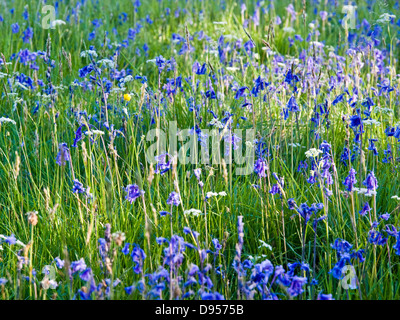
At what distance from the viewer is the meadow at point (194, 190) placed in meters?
1.75

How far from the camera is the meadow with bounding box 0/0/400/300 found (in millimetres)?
1754

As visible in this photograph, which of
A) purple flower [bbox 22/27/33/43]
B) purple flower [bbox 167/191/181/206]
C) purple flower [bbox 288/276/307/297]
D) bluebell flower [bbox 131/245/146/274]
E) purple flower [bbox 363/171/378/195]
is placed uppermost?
purple flower [bbox 22/27/33/43]

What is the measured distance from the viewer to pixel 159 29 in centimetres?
533

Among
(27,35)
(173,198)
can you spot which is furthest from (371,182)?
(27,35)

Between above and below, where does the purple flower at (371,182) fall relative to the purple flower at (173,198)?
above

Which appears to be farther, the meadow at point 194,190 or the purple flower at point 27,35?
the purple flower at point 27,35

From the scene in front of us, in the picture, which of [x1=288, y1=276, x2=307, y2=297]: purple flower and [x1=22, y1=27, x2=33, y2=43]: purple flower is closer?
[x1=288, y1=276, x2=307, y2=297]: purple flower

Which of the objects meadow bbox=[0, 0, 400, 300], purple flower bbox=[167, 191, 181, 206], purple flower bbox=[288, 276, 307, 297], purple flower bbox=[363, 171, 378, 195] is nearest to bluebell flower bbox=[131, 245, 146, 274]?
meadow bbox=[0, 0, 400, 300]

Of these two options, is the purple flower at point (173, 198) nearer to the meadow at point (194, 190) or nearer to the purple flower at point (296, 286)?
the meadow at point (194, 190)

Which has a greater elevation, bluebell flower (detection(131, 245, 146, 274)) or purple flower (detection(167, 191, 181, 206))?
purple flower (detection(167, 191, 181, 206))

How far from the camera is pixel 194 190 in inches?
102

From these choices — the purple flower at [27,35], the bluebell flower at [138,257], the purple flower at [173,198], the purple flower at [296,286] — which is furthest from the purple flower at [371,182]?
the purple flower at [27,35]

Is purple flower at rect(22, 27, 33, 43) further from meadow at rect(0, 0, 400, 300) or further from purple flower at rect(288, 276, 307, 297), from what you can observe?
purple flower at rect(288, 276, 307, 297)

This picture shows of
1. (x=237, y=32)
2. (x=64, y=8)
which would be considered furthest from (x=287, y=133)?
(x=64, y=8)
